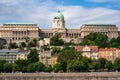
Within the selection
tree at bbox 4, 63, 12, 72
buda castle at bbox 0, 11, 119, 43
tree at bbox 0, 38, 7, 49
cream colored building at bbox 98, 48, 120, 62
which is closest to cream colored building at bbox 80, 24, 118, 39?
buda castle at bbox 0, 11, 119, 43

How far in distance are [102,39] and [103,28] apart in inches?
1125

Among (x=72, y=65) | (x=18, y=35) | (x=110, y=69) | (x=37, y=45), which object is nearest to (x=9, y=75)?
(x=72, y=65)

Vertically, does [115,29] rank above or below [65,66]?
above

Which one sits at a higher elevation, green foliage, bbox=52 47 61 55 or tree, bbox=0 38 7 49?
tree, bbox=0 38 7 49

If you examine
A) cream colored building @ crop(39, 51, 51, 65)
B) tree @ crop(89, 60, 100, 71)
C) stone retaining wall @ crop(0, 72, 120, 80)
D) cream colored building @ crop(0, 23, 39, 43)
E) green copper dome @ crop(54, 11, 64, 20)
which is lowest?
stone retaining wall @ crop(0, 72, 120, 80)

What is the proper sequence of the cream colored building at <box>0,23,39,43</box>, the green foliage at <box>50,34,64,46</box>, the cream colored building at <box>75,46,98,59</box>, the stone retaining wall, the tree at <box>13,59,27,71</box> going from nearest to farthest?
the stone retaining wall → the tree at <box>13,59,27,71</box> → the cream colored building at <box>75,46,98,59</box> → the green foliage at <box>50,34,64,46</box> → the cream colored building at <box>0,23,39,43</box>

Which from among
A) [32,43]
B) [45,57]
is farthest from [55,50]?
[32,43]

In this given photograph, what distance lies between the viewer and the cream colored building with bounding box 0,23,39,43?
6718 inches

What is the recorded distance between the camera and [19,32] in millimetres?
171750

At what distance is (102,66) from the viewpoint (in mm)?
101562

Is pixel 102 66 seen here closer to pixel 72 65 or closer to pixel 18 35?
pixel 72 65

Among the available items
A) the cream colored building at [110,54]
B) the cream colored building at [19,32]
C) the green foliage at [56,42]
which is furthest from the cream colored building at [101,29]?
the cream colored building at [110,54]

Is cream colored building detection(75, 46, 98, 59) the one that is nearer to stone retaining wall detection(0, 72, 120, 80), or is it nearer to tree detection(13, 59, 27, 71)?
tree detection(13, 59, 27, 71)

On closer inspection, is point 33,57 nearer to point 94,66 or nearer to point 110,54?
point 94,66
